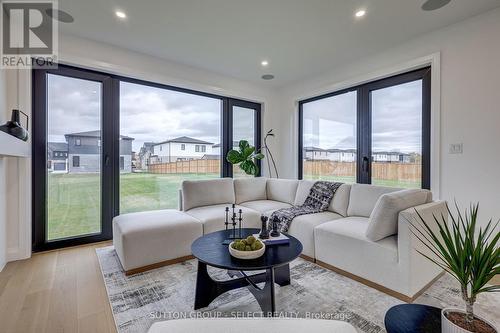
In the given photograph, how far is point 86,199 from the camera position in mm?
3316

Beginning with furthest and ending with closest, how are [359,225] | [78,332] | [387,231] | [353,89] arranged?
[353,89] < [359,225] < [387,231] < [78,332]

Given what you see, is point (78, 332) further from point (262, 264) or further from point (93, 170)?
point (93, 170)

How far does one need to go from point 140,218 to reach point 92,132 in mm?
1547

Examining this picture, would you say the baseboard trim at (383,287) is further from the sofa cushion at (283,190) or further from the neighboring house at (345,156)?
the neighboring house at (345,156)

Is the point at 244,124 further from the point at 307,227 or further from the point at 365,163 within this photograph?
the point at 307,227

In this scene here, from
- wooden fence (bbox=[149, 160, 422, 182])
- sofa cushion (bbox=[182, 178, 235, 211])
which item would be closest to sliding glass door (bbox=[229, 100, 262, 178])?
wooden fence (bbox=[149, 160, 422, 182])

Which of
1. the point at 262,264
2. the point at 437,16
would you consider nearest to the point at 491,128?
the point at 437,16

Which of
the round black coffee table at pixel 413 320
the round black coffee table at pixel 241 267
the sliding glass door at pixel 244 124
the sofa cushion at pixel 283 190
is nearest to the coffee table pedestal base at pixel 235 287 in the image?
the round black coffee table at pixel 241 267

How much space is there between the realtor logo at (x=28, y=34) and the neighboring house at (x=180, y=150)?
1711 mm

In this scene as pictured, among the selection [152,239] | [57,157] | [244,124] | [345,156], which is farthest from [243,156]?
[57,157]

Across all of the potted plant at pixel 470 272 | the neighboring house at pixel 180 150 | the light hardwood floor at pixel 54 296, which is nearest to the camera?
the potted plant at pixel 470 272

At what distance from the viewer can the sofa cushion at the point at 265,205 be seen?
353cm

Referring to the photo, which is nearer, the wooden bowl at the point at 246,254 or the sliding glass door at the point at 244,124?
the wooden bowl at the point at 246,254

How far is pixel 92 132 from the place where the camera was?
3344mm
